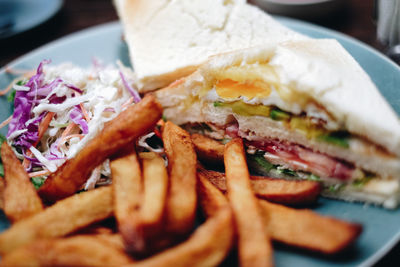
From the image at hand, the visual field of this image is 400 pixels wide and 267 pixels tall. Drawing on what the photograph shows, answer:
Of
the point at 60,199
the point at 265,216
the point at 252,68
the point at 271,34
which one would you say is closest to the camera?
the point at 265,216

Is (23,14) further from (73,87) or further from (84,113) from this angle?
(84,113)

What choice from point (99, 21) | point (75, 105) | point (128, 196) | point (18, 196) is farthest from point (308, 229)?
point (99, 21)

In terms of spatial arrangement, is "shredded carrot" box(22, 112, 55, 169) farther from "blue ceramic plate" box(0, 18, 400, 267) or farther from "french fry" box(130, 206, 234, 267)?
"french fry" box(130, 206, 234, 267)

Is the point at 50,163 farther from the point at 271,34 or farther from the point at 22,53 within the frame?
the point at 22,53

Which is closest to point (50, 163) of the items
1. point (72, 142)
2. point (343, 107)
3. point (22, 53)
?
point (72, 142)

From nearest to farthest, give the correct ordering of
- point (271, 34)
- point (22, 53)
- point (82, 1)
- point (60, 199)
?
1. point (60, 199)
2. point (271, 34)
3. point (22, 53)
4. point (82, 1)

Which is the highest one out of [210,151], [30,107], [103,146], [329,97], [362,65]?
[329,97]
